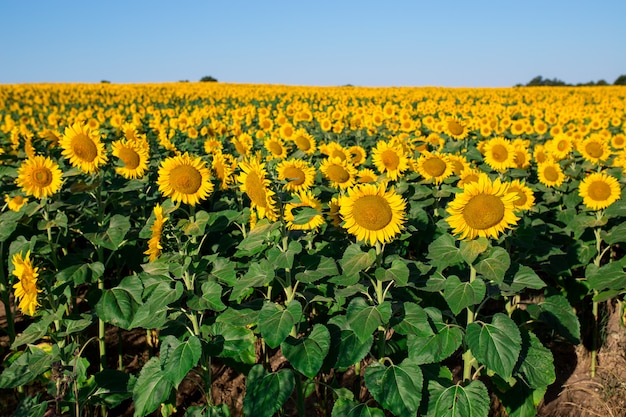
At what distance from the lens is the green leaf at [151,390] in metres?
2.79

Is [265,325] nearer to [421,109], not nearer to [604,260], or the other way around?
[604,260]

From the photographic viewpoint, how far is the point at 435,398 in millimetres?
2877

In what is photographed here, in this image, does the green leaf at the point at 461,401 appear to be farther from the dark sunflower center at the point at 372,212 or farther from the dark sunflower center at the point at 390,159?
the dark sunflower center at the point at 390,159

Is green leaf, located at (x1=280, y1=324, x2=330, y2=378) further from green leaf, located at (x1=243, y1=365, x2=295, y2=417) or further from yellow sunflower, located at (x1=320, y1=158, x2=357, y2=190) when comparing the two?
yellow sunflower, located at (x1=320, y1=158, x2=357, y2=190)

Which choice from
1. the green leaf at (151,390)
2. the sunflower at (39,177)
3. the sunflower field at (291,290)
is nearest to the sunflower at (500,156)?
the sunflower field at (291,290)

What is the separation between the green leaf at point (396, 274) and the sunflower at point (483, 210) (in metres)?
0.38

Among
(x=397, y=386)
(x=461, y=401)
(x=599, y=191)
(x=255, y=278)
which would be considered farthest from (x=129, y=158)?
(x=599, y=191)

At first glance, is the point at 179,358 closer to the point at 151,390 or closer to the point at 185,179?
the point at 151,390

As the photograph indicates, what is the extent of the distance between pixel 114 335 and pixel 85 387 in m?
1.69

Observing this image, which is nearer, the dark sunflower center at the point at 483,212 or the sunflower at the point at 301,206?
the dark sunflower center at the point at 483,212

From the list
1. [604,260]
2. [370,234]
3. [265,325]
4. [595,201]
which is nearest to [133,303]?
[265,325]

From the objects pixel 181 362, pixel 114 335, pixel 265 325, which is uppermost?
pixel 265 325

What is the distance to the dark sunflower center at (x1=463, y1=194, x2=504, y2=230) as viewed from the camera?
2.83m

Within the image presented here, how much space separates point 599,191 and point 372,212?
9.30 ft
